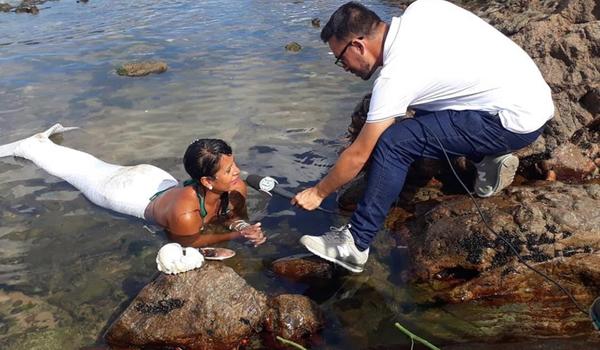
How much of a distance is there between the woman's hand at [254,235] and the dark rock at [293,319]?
1348mm

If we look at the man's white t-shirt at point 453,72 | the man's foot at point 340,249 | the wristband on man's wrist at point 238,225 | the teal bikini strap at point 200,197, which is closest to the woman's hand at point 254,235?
the wristband on man's wrist at point 238,225

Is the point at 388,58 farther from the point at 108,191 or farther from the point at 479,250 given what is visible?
the point at 108,191

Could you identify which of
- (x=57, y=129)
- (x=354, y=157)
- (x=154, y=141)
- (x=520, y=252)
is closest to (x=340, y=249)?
(x=354, y=157)

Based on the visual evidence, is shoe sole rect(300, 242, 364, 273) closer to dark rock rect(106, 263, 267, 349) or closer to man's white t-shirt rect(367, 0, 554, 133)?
dark rock rect(106, 263, 267, 349)

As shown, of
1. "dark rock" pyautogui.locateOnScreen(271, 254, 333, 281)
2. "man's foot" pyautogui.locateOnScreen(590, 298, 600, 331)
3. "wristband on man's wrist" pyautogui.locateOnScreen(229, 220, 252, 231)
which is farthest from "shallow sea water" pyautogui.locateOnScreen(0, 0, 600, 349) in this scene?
"man's foot" pyautogui.locateOnScreen(590, 298, 600, 331)

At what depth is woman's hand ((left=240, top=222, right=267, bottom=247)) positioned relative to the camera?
5627 mm

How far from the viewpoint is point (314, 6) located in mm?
18984

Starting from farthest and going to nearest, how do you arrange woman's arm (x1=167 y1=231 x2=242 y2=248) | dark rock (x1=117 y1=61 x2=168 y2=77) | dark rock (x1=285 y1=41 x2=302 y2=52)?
dark rock (x1=285 y1=41 x2=302 y2=52), dark rock (x1=117 y1=61 x2=168 y2=77), woman's arm (x1=167 y1=231 x2=242 y2=248)

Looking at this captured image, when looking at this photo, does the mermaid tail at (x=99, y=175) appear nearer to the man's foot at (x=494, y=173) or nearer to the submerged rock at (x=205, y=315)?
the submerged rock at (x=205, y=315)

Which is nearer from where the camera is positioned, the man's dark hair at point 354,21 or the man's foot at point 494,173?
the man's dark hair at point 354,21

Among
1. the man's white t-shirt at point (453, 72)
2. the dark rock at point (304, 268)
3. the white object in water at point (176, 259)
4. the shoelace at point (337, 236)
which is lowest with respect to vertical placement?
the dark rock at point (304, 268)

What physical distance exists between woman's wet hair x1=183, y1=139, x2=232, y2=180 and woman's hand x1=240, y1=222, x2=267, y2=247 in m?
0.73

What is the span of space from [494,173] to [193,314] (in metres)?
3.01

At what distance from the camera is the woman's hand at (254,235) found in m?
5.63
